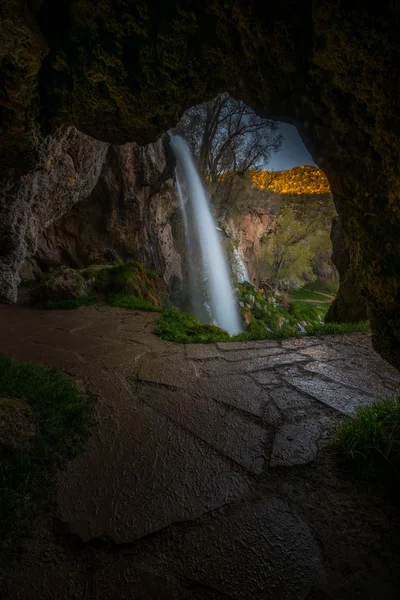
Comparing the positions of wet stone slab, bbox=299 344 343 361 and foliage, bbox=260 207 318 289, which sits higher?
foliage, bbox=260 207 318 289

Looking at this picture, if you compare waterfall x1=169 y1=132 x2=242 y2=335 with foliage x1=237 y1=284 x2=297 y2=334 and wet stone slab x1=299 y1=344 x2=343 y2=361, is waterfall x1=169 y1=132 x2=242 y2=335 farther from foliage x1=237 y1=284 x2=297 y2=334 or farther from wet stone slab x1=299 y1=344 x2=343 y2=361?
wet stone slab x1=299 y1=344 x2=343 y2=361

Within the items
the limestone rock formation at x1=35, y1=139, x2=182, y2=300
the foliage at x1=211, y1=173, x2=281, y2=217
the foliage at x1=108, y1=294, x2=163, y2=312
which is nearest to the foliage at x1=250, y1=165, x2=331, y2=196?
the foliage at x1=211, y1=173, x2=281, y2=217

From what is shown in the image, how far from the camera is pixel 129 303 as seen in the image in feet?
26.4

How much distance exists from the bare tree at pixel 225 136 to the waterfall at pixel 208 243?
0.74 metres

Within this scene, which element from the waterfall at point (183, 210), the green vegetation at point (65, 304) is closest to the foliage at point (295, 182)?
the waterfall at point (183, 210)

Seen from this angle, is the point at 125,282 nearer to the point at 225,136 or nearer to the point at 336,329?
the point at 336,329

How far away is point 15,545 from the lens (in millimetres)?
1475

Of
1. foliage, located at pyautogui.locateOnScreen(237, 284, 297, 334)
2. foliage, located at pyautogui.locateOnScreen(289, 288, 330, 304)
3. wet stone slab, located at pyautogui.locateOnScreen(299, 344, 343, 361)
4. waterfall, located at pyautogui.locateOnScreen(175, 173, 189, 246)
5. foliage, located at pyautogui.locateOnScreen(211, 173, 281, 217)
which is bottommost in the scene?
foliage, located at pyautogui.locateOnScreen(237, 284, 297, 334)

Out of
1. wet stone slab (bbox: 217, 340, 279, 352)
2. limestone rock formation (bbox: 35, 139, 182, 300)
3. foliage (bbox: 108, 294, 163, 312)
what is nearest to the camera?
wet stone slab (bbox: 217, 340, 279, 352)

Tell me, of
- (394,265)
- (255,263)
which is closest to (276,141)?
(255,263)

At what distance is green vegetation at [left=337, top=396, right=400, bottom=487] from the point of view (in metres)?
1.93

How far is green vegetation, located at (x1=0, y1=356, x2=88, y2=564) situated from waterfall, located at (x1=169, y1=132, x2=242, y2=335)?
12079mm

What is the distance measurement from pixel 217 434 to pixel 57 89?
128 inches

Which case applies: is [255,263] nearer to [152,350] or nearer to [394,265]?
[152,350]
